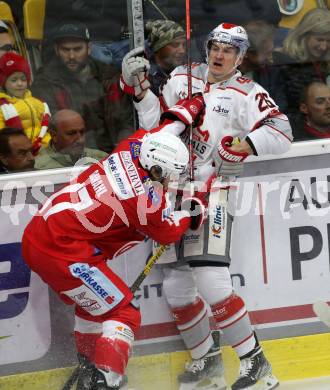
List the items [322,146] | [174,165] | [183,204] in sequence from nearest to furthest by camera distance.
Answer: [174,165], [183,204], [322,146]

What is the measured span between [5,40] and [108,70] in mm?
479

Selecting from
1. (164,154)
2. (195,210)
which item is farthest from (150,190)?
(195,210)

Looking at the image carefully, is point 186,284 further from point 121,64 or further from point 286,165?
point 121,64

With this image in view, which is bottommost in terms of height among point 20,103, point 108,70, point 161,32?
point 20,103

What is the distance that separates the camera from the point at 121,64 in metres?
4.51

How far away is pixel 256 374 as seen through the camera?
179 inches

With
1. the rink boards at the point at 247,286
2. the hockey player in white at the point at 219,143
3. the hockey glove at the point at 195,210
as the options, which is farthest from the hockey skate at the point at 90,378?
the hockey glove at the point at 195,210

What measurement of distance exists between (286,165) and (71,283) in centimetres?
124

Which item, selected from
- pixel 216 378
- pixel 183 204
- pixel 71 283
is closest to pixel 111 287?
pixel 71 283

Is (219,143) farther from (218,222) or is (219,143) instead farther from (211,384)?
(211,384)

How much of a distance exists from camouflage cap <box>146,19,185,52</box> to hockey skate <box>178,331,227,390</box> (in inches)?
56.6

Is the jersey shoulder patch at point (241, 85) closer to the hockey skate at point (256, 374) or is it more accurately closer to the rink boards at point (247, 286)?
the rink boards at point (247, 286)

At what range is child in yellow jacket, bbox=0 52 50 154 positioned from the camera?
4383 millimetres

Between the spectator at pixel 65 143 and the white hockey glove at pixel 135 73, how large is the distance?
292 millimetres
